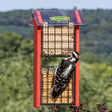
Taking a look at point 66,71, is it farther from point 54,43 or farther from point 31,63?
point 31,63

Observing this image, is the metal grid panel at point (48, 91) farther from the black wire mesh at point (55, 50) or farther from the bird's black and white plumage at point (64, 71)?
the bird's black and white plumage at point (64, 71)

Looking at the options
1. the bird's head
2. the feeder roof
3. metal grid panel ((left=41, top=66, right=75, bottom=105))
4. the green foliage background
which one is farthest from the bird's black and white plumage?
the green foliage background

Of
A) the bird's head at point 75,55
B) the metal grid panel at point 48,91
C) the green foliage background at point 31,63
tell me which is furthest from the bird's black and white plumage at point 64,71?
the green foliage background at point 31,63

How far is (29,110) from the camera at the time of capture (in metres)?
18.1

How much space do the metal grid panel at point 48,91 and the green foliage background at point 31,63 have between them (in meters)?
2.24

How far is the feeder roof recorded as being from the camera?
283 inches

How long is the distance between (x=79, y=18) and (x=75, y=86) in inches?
56.1

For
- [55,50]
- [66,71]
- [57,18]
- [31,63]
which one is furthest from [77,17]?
[31,63]

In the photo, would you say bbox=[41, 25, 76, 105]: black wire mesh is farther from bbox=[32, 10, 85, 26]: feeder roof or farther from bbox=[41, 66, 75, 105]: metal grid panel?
bbox=[32, 10, 85, 26]: feeder roof

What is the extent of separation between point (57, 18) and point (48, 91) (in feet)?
5.27

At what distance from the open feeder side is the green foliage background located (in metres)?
2.37

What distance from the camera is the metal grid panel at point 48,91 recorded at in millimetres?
7660

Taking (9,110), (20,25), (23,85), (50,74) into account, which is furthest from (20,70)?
(20,25)

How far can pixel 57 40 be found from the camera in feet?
24.9
